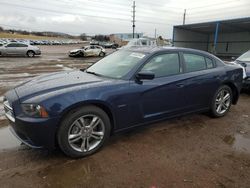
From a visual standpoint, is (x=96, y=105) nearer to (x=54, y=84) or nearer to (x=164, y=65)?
(x=54, y=84)

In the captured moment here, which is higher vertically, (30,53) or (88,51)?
(88,51)

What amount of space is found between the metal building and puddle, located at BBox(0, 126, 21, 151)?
23.9 metres

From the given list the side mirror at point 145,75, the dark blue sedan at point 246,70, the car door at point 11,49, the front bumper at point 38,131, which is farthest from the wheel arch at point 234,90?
the car door at point 11,49

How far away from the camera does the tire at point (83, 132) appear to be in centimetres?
301

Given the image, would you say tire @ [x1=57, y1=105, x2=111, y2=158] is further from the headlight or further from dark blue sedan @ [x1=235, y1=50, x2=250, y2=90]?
dark blue sedan @ [x1=235, y1=50, x2=250, y2=90]

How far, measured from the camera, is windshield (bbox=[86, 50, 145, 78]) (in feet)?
12.4

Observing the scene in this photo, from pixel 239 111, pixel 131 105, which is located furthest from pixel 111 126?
pixel 239 111

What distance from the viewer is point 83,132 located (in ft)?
10.5

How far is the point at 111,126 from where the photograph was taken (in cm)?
347

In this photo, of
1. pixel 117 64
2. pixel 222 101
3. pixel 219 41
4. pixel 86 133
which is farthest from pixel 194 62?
pixel 219 41

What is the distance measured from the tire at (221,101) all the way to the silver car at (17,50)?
21.4 meters

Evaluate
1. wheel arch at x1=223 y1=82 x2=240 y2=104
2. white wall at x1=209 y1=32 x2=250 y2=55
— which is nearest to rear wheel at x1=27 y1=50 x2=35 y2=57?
wheel arch at x1=223 y1=82 x2=240 y2=104

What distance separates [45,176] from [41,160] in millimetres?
425

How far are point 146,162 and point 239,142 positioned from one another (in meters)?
1.84
